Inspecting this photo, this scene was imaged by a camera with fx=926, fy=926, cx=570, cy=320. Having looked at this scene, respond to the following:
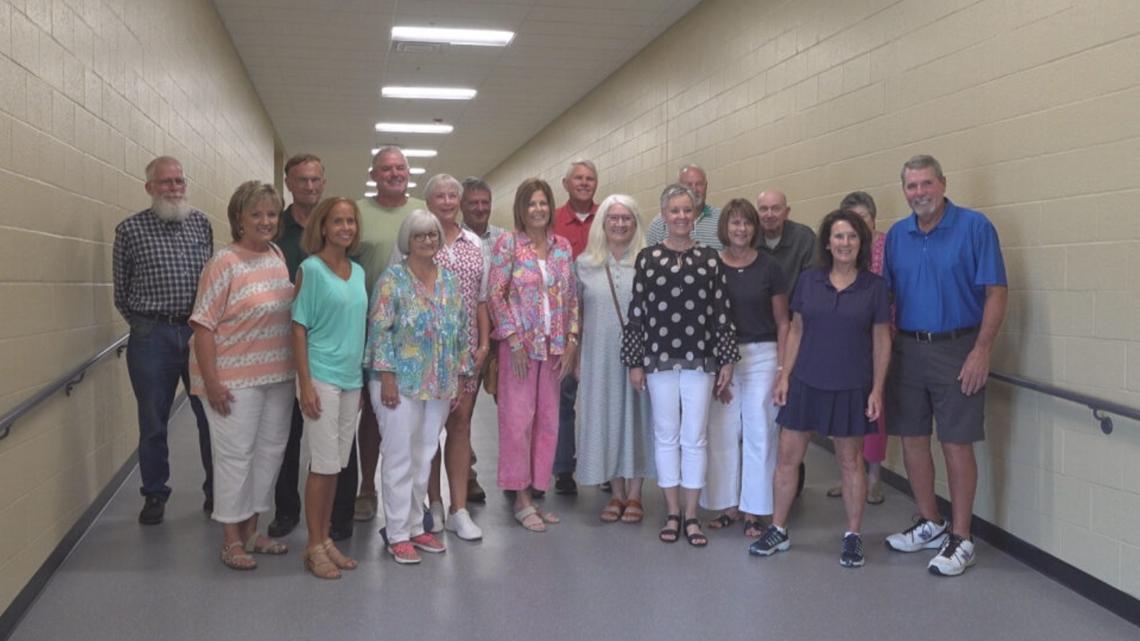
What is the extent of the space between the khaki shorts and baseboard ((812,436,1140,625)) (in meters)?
0.49

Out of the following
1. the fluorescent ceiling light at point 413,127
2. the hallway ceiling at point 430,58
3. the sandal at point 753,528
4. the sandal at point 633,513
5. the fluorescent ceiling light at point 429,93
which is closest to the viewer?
the sandal at point 753,528

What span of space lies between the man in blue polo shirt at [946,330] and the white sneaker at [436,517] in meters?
2.01

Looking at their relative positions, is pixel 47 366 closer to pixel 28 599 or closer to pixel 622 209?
pixel 28 599

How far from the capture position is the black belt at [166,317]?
4051mm

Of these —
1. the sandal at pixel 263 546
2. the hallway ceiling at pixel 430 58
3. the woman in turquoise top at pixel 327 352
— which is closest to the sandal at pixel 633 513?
the woman in turquoise top at pixel 327 352

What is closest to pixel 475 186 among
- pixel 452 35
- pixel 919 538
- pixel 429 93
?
pixel 919 538

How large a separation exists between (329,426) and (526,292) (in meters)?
1.07

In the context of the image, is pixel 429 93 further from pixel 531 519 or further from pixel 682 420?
pixel 682 420

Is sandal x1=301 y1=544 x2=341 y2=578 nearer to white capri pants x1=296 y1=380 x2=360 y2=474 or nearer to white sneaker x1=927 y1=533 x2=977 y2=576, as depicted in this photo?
white capri pants x1=296 y1=380 x2=360 y2=474

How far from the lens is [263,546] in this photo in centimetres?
381

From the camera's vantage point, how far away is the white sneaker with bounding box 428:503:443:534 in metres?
4.14

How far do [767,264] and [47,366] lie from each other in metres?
2.91

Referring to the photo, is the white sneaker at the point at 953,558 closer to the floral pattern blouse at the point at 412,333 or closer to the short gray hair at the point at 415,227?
the floral pattern blouse at the point at 412,333

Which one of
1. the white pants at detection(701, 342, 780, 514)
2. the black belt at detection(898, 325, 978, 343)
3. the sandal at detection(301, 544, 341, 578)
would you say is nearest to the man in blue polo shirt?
the black belt at detection(898, 325, 978, 343)
